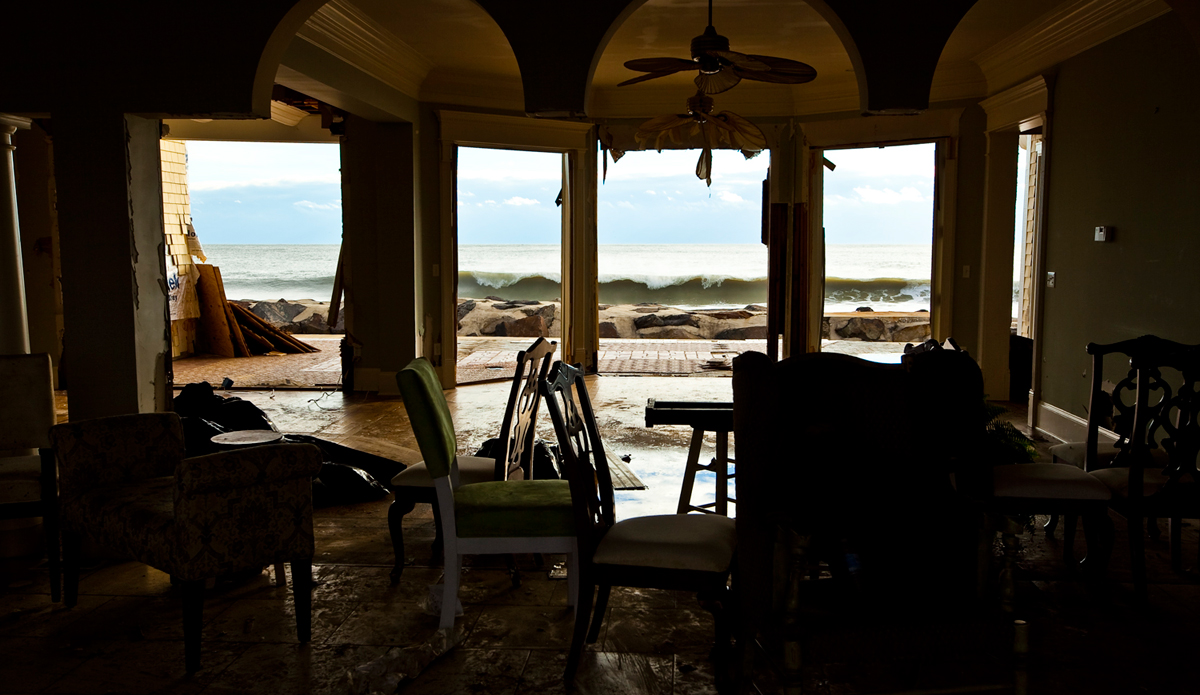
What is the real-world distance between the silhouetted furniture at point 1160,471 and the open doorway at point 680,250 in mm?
14169

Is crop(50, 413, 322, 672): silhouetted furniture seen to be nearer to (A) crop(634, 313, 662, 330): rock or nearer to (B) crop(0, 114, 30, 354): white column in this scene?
(B) crop(0, 114, 30, 354): white column

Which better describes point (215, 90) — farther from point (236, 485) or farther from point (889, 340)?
point (889, 340)

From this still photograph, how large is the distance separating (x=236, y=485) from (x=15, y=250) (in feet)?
7.82

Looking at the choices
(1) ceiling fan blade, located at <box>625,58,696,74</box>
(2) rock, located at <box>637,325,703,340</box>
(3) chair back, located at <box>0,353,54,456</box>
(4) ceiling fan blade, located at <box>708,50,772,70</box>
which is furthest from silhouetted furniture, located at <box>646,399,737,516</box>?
(2) rock, located at <box>637,325,703,340</box>

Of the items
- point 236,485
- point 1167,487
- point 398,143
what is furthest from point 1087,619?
point 398,143

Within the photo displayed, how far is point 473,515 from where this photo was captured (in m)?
3.00

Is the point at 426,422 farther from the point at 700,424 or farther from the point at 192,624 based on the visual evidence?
the point at 700,424

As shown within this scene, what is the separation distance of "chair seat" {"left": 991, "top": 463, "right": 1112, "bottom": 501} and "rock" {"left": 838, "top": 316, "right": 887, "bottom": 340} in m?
13.6

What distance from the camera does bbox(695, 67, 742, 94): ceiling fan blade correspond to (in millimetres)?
4770

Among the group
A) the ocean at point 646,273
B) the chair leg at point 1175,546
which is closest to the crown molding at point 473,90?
the chair leg at point 1175,546

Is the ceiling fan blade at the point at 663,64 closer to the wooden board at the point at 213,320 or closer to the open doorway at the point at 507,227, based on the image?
the wooden board at the point at 213,320

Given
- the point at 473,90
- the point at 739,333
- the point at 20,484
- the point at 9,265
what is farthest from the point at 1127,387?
the point at 739,333

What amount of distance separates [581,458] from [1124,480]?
7.53ft

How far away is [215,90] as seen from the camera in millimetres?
3818
